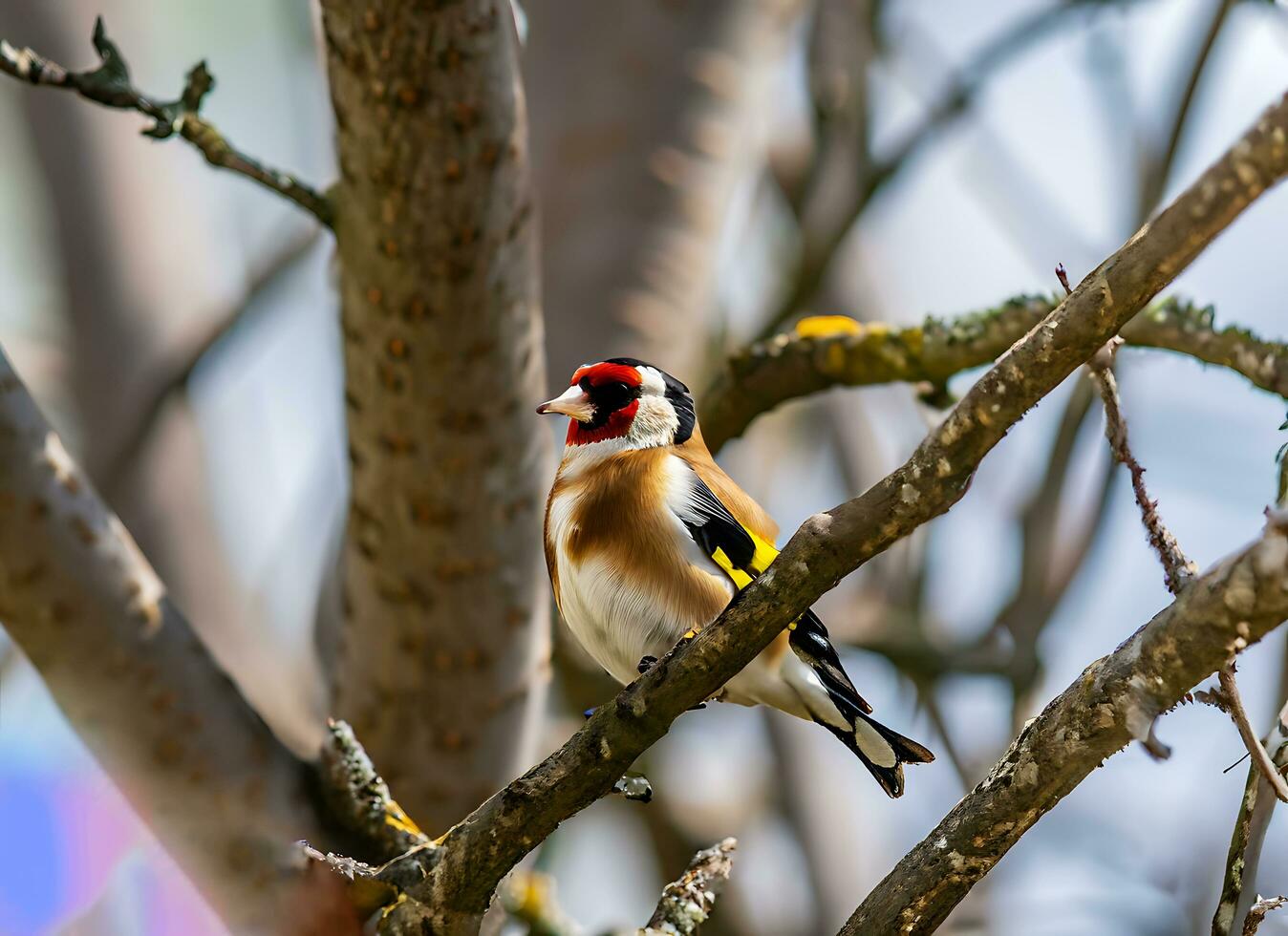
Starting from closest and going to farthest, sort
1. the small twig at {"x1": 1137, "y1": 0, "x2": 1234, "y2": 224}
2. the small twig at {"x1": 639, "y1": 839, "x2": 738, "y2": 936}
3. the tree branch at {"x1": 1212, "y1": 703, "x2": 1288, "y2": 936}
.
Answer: the tree branch at {"x1": 1212, "y1": 703, "x2": 1288, "y2": 936} < the small twig at {"x1": 639, "y1": 839, "x2": 738, "y2": 936} < the small twig at {"x1": 1137, "y1": 0, "x2": 1234, "y2": 224}

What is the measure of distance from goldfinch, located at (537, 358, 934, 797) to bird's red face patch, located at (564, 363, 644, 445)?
36mm

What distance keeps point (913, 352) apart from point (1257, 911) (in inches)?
53.2

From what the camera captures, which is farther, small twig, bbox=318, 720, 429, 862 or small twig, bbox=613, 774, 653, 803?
small twig, bbox=318, 720, 429, 862

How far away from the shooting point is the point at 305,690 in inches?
153

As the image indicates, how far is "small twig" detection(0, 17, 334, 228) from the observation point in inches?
90.5

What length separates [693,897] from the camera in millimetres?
1881

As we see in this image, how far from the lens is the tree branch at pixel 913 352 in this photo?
2111 millimetres

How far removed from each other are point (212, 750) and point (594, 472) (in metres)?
1.00

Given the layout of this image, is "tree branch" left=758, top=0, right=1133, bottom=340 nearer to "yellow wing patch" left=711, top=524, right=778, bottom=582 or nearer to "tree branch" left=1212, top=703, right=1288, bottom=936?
"yellow wing patch" left=711, top=524, right=778, bottom=582

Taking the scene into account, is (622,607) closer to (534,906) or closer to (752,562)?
(752,562)

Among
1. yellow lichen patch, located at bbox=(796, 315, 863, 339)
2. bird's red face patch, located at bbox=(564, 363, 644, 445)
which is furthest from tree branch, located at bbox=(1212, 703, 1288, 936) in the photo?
yellow lichen patch, located at bbox=(796, 315, 863, 339)

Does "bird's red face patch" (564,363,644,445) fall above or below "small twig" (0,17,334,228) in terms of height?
below

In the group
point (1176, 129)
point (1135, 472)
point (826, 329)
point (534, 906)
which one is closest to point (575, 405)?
point (826, 329)

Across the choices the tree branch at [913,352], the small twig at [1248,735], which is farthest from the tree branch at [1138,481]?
the tree branch at [913,352]
